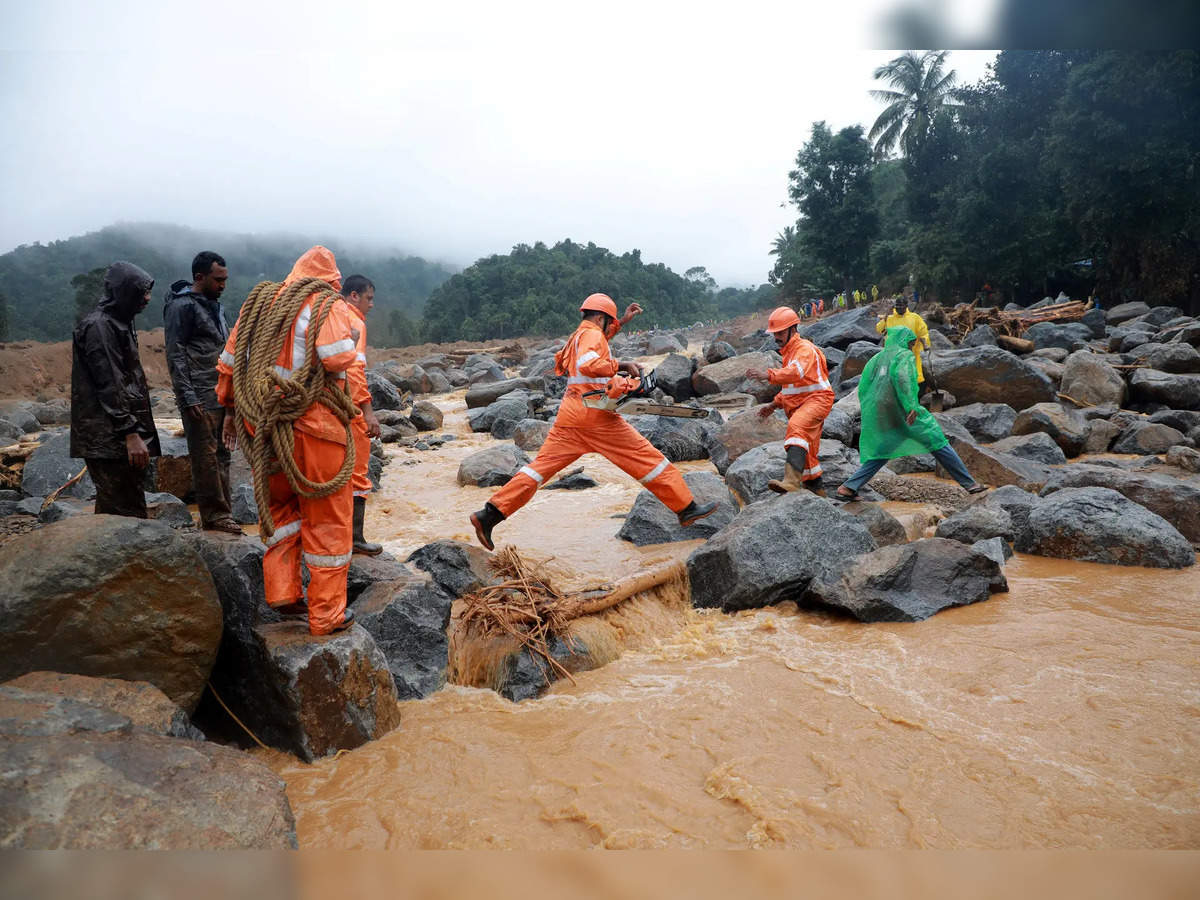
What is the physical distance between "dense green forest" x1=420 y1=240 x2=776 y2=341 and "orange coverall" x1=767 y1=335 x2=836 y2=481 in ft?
114

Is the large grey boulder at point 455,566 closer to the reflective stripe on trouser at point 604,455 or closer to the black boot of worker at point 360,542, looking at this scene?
the black boot of worker at point 360,542

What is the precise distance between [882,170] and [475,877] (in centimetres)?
4434

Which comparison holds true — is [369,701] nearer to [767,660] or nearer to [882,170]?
[767,660]

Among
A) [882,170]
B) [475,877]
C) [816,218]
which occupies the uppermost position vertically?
[882,170]

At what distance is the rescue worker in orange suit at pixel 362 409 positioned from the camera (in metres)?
4.14

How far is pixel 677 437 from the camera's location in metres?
9.20

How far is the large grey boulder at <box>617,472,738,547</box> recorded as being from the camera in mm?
5785

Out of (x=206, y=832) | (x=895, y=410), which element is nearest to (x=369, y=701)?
(x=206, y=832)

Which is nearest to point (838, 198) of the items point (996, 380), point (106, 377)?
point (996, 380)

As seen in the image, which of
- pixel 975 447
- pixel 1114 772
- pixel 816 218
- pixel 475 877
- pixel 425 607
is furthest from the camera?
pixel 816 218

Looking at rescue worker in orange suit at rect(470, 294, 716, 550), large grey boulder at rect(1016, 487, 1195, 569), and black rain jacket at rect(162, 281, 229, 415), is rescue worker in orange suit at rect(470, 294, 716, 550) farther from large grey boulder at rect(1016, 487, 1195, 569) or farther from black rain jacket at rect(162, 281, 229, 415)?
large grey boulder at rect(1016, 487, 1195, 569)

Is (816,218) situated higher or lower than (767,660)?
higher

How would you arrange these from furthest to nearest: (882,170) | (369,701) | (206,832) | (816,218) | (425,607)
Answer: (882,170) → (816,218) → (425,607) → (369,701) → (206,832)

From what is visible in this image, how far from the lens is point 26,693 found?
6.95 ft
